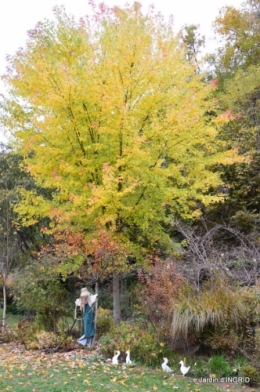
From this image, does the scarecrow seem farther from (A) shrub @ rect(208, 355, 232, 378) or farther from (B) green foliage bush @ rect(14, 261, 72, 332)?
(A) shrub @ rect(208, 355, 232, 378)

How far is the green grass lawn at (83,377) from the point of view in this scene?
522 cm

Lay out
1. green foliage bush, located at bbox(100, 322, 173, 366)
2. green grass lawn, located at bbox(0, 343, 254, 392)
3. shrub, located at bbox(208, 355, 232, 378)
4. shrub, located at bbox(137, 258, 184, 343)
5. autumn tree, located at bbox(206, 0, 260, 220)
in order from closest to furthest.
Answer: green grass lawn, located at bbox(0, 343, 254, 392) < shrub, located at bbox(208, 355, 232, 378) < green foliage bush, located at bbox(100, 322, 173, 366) < shrub, located at bbox(137, 258, 184, 343) < autumn tree, located at bbox(206, 0, 260, 220)

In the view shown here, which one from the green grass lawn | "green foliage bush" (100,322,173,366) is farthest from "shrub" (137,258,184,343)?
the green grass lawn

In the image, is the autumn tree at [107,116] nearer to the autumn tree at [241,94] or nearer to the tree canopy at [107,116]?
the tree canopy at [107,116]

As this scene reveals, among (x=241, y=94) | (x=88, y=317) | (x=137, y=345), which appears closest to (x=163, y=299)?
(x=137, y=345)

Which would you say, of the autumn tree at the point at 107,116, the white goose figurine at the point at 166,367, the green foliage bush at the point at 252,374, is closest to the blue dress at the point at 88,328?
the autumn tree at the point at 107,116

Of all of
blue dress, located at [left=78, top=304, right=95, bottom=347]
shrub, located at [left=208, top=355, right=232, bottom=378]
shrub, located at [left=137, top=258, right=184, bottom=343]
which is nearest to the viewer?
shrub, located at [left=208, top=355, right=232, bottom=378]

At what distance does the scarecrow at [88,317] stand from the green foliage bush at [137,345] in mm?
731

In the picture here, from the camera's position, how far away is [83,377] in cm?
569

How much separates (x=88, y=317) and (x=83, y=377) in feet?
8.30

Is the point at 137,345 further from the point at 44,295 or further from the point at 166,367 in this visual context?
the point at 44,295

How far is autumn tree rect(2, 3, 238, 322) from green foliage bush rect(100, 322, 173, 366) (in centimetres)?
230

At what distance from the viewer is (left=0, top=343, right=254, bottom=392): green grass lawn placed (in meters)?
5.22

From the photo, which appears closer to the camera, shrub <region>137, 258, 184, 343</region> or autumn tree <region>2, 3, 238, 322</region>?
shrub <region>137, 258, 184, 343</region>
